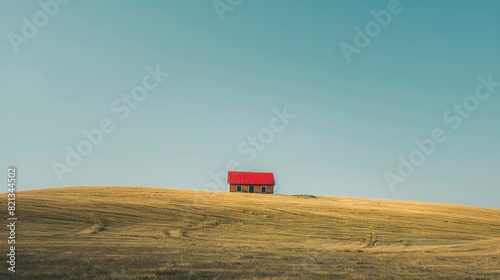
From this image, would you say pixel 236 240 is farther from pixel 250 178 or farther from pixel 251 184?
pixel 250 178

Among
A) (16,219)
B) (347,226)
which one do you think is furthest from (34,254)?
(347,226)

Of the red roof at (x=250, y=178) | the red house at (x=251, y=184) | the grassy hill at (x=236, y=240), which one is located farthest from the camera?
the red roof at (x=250, y=178)

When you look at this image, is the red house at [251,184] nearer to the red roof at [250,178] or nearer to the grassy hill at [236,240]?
the red roof at [250,178]

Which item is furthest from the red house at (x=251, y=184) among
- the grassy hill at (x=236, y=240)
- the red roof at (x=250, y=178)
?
the grassy hill at (x=236, y=240)

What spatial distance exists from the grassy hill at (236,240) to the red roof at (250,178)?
2219 cm

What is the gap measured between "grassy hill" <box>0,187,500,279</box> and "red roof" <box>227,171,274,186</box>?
22186mm

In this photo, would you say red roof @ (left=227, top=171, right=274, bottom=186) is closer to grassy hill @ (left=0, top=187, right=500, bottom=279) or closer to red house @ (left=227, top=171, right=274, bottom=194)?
red house @ (left=227, top=171, right=274, bottom=194)

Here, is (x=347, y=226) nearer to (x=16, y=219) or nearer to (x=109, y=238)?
(x=109, y=238)

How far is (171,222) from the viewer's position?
45781 millimetres

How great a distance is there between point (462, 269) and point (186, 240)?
21.2 m

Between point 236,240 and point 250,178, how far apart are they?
161 feet

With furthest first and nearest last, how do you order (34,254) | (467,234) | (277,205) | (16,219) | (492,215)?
(492,215)
(277,205)
(467,234)
(16,219)
(34,254)

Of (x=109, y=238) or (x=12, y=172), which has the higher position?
(x=12, y=172)

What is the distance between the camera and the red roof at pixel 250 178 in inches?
3374
